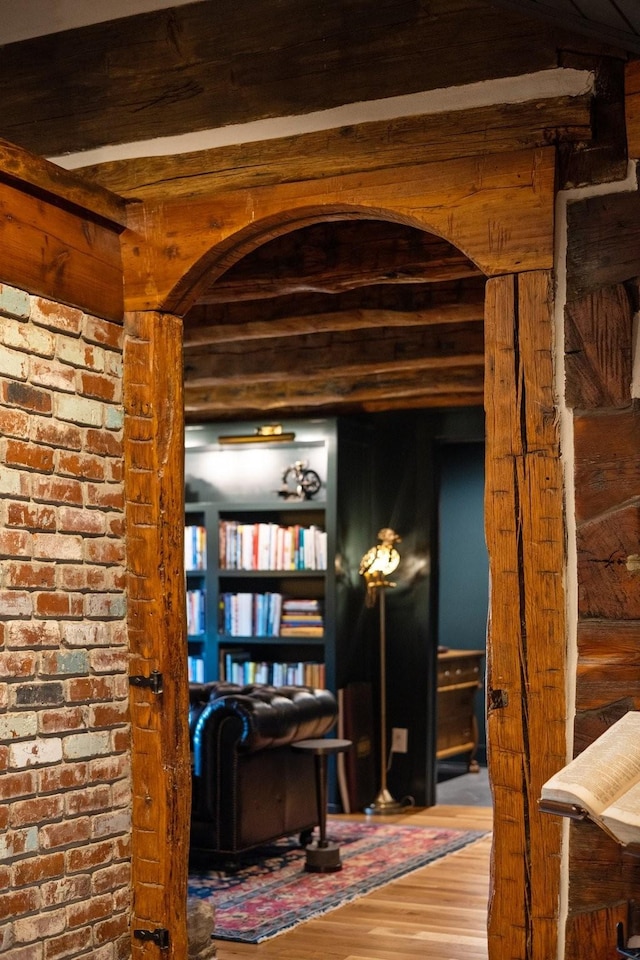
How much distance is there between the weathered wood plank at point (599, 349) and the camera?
3010 millimetres

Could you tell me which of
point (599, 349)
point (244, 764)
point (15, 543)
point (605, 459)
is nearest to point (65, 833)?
point (15, 543)

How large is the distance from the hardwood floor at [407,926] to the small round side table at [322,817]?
1.30ft

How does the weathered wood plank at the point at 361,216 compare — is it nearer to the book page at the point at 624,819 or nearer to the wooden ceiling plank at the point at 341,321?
the book page at the point at 624,819

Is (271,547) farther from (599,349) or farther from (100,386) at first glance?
(599,349)

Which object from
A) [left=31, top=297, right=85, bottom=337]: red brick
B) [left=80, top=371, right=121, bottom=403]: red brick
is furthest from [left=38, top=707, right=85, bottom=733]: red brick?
[left=31, top=297, right=85, bottom=337]: red brick

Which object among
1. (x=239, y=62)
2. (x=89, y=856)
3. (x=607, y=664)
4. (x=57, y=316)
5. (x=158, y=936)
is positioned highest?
(x=239, y=62)

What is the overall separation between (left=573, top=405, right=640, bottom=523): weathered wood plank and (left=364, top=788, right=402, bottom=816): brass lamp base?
4.94 m

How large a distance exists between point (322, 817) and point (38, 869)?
311 cm

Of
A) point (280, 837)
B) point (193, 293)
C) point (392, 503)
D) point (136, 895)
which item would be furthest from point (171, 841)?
point (392, 503)

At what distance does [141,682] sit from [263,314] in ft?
9.41

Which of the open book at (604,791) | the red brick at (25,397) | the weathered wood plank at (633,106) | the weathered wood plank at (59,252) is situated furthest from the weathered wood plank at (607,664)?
the weathered wood plank at (59,252)

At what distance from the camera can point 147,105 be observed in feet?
12.2

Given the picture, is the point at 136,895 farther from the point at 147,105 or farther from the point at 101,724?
the point at 147,105

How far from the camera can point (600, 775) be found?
7.65 ft
